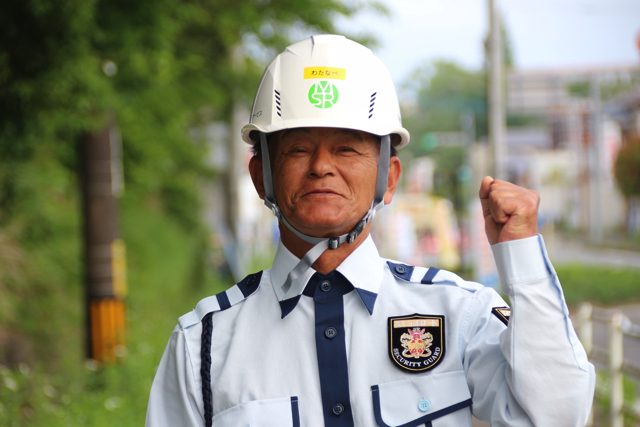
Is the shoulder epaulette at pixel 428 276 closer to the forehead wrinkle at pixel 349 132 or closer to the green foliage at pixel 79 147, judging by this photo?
the forehead wrinkle at pixel 349 132

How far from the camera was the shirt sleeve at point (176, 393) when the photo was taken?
1.70 metres

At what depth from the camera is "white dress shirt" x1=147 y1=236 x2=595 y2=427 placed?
1.55m

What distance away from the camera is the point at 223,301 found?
1852mm

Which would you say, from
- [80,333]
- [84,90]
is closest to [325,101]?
[84,90]

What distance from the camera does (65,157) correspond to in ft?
26.6

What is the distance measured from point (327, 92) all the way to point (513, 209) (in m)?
0.61

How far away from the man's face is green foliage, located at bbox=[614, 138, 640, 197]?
1238 inches

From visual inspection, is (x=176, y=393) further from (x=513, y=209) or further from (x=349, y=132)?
(x=513, y=209)

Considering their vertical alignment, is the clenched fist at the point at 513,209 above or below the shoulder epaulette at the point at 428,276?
above

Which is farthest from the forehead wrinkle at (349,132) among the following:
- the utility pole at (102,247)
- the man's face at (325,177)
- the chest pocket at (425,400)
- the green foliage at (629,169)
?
the green foliage at (629,169)

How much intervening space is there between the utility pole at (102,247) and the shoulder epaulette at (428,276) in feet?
15.5

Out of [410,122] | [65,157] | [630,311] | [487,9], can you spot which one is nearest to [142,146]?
[65,157]

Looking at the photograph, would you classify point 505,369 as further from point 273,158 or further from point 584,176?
point 584,176

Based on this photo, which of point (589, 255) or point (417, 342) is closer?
point (417, 342)
